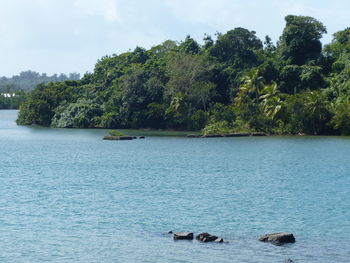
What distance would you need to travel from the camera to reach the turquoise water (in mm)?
26312

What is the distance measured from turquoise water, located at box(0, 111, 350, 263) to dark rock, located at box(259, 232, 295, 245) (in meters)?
0.47

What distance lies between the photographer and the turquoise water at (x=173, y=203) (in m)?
26.3

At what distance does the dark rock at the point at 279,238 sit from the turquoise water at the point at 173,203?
0.47 m

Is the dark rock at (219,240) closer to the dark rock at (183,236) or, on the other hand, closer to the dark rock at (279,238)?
the dark rock at (183,236)

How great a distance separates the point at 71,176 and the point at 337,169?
20767 millimetres

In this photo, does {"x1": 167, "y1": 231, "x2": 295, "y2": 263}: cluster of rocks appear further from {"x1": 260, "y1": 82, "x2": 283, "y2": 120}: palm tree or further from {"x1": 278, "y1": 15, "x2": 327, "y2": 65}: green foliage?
{"x1": 278, "y1": 15, "x2": 327, "y2": 65}: green foliage

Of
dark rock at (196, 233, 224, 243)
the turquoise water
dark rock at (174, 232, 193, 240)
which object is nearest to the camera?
the turquoise water

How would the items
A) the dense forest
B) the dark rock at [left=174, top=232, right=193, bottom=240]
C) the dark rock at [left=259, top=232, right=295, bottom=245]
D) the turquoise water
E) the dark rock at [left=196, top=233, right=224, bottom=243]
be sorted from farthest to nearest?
the dense forest < the dark rock at [left=174, top=232, right=193, bottom=240] < the dark rock at [left=196, top=233, right=224, bottom=243] < the dark rock at [left=259, top=232, right=295, bottom=245] < the turquoise water

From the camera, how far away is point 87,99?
125 m

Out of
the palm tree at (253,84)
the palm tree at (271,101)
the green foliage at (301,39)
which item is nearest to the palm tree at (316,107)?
the palm tree at (271,101)

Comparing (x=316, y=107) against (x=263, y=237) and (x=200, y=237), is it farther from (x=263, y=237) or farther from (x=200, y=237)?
(x=200, y=237)

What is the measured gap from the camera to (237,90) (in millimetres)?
103938

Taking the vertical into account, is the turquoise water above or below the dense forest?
below

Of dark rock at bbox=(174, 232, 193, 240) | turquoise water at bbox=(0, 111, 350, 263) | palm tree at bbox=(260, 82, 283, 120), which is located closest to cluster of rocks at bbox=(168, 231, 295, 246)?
dark rock at bbox=(174, 232, 193, 240)
